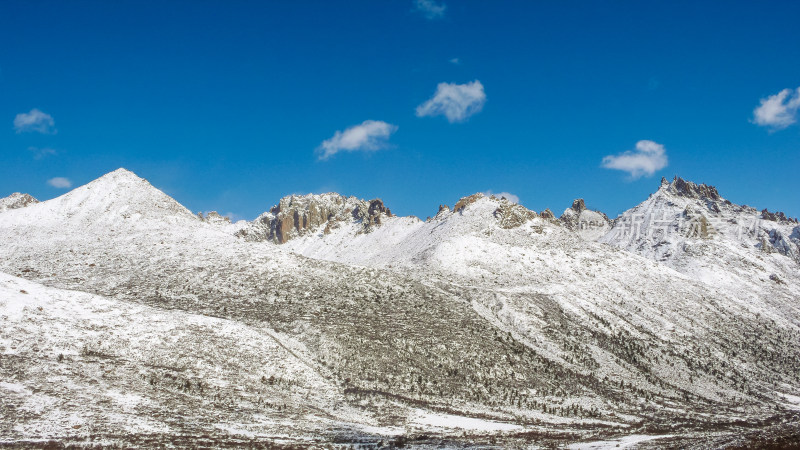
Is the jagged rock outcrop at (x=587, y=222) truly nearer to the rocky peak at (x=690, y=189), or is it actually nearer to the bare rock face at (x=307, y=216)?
the rocky peak at (x=690, y=189)

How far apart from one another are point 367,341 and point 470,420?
580 inches

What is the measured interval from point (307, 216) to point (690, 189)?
129476 millimetres

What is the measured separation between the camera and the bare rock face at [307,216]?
469ft

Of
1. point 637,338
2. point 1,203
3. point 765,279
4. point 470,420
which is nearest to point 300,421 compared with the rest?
point 470,420

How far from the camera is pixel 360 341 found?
156ft

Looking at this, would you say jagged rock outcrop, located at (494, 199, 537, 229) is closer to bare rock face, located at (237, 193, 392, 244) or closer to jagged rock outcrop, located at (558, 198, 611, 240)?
bare rock face, located at (237, 193, 392, 244)

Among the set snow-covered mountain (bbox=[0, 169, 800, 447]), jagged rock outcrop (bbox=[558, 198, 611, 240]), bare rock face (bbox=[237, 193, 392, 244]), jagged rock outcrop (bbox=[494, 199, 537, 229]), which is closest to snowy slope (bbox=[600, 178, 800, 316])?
snow-covered mountain (bbox=[0, 169, 800, 447])

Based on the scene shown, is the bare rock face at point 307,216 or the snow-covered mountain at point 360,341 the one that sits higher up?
the bare rock face at point 307,216

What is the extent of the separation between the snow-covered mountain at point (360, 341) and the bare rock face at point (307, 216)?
149ft

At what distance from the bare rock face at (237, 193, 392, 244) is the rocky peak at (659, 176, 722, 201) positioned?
103m

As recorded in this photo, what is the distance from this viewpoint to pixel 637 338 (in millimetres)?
61000

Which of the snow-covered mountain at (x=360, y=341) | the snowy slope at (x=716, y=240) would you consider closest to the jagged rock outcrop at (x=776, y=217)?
the snowy slope at (x=716, y=240)

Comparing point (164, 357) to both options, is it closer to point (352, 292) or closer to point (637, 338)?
point (352, 292)

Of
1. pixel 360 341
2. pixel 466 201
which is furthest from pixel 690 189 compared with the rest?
pixel 360 341
